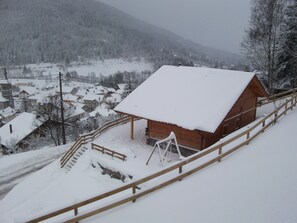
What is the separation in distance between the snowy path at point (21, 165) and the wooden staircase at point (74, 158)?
3443mm

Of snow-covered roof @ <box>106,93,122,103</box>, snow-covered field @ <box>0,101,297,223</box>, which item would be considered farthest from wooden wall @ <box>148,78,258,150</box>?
snow-covered roof @ <box>106,93,122,103</box>

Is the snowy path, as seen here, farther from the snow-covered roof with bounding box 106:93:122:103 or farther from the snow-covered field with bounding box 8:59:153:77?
the snow-covered field with bounding box 8:59:153:77

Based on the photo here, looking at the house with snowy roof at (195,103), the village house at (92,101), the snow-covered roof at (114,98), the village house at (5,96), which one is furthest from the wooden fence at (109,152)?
the village house at (5,96)

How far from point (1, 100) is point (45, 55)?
113206mm

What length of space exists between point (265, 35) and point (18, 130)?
3913cm

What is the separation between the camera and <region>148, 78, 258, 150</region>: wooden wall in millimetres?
17203

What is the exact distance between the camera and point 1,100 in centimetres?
8719

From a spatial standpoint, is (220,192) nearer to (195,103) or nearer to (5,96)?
(195,103)

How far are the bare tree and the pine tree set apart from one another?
2.41ft

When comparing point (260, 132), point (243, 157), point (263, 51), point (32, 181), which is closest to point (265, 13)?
point (263, 51)

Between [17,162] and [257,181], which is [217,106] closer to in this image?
[257,181]

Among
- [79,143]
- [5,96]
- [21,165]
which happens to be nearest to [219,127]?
[79,143]

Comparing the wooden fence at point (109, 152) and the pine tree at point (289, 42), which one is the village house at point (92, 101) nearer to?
the pine tree at point (289, 42)

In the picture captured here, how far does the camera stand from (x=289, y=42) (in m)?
25.6
